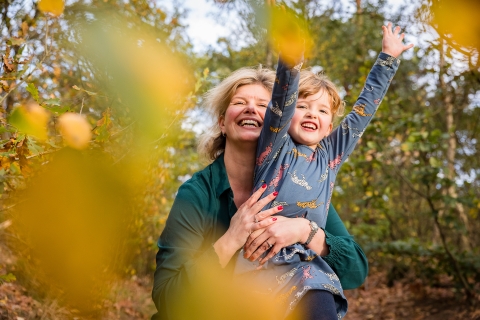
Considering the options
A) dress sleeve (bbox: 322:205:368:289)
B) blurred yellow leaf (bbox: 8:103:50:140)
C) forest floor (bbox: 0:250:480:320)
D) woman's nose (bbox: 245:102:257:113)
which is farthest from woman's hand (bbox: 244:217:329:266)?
forest floor (bbox: 0:250:480:320)

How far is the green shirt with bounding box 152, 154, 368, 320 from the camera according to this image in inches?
66.5

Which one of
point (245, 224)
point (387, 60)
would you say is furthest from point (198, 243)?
point (387, 60)

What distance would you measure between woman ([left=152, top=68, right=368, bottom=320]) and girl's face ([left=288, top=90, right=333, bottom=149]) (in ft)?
0.47

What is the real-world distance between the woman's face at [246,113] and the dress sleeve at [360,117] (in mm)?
298

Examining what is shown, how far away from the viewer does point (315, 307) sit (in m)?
1.54

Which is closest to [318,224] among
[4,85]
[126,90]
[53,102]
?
[126,90]

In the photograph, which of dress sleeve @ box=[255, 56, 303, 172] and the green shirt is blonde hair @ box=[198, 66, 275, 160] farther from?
dress sleeve @ box=[255, 56, 303, 172]

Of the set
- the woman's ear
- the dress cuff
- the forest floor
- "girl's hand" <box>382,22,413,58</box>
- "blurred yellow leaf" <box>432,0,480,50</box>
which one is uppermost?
"blurred yellow leaf" <box>432,0,480,50</box>

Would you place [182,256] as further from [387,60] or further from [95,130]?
[387,60]

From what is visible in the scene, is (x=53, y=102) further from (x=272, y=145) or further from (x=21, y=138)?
(x=272, y=145)

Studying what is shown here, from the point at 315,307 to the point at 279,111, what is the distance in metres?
0.66

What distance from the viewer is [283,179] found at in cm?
181

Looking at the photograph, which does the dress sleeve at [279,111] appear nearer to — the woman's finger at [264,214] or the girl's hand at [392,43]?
the woman's finger at [264,214]

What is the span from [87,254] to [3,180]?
0.90m
